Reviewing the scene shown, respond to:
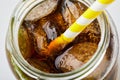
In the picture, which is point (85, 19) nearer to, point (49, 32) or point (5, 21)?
point (49, 32)

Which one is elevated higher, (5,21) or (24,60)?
(5,21)

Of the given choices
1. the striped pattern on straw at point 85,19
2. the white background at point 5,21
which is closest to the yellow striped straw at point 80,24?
the striped pattern on straw at point 85,19

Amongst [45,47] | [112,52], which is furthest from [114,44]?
[45,47]

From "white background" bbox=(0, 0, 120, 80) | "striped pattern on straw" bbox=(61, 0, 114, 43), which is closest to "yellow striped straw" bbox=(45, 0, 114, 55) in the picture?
"striped pattern on straw" bbox=(61, 0, 114, 43)

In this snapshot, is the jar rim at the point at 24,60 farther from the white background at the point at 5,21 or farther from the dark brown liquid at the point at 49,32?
the white background at the point at 5,21

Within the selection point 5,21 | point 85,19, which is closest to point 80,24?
point 85,19
